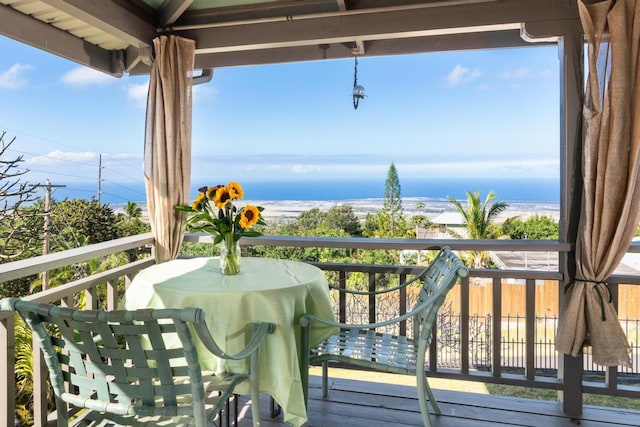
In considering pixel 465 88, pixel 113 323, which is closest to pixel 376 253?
pixel 465 88

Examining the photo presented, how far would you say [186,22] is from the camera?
10.2ft

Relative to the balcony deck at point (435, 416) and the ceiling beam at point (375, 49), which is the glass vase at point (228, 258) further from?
the ceiling beam at point (375, 49)

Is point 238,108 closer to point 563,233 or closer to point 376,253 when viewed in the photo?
point 376,253

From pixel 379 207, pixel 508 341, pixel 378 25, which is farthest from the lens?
pixel 379 207

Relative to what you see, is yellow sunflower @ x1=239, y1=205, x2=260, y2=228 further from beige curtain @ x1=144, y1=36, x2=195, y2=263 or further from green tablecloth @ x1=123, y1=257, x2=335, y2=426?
beige curtain @ x1=144, y1=36, x2=195, y2=263

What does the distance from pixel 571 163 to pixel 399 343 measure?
1445mm

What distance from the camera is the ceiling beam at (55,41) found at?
2.74m

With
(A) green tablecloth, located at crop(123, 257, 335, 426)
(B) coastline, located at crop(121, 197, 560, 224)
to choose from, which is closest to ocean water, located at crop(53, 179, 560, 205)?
(B) coastline, located at crop(121, 197, 560, 224)

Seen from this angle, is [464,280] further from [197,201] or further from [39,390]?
[39,390]

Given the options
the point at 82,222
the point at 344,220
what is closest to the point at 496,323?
the point at 82,222

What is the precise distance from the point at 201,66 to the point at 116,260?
1133 cm

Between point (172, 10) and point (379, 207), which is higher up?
point (172, 10)

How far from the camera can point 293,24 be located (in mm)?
2912

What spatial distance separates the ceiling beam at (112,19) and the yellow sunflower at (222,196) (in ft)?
4.57
